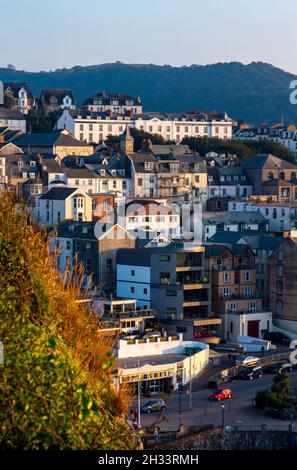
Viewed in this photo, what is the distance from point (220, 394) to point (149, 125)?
4482 cm

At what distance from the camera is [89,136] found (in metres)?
66.2

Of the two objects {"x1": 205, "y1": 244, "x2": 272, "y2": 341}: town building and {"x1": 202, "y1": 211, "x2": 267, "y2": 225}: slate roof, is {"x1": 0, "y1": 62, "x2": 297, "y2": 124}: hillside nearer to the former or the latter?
{"x1": 202, "y1": 211, "x2": 267, "y2": 225}: slate roof

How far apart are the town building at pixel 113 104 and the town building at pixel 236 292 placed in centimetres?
4237

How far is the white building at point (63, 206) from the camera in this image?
4303cm

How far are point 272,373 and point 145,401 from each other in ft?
14.4

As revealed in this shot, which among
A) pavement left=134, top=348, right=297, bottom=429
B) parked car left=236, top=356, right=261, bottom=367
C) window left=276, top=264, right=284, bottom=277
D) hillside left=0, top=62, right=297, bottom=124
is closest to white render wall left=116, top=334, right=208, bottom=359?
parked car left=236, top=356, right=261, bottom=367

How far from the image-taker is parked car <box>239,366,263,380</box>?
2734cm

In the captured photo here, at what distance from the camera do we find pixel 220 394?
25.3m

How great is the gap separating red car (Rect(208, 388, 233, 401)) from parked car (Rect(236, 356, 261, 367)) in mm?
2622

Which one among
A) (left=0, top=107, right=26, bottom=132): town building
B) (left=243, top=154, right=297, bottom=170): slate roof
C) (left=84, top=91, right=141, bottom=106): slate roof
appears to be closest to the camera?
(left=243, top=154, right=297, bottom=170): slate roof

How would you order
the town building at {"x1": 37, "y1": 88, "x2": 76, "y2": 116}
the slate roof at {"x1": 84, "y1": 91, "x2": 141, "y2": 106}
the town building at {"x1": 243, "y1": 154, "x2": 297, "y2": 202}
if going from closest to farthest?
1. the town building at {"x1": 243, "y1": 154, "x2": 297, "y2": 202}
2. the town building at {"x1": 37, "y1": 88, "x2": 76, "y2": 116}
3. the slate roof at {"x1": 84, "y1": 91, "x2": 141, "y2": 106}

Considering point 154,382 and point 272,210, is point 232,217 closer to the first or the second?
point 272,210

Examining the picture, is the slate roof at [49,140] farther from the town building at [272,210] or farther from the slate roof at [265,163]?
the town building at [272,210]
